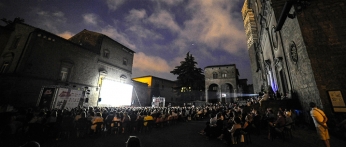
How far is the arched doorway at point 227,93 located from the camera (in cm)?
3583

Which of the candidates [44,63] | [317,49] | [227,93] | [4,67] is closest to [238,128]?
[317,49]

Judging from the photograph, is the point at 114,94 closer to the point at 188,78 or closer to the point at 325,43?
the point at 188,78

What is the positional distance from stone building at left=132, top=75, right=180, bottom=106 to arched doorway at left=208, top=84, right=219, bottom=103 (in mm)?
8444

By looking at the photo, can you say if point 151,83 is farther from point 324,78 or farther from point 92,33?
point 324,78

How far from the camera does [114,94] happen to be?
71.5ft

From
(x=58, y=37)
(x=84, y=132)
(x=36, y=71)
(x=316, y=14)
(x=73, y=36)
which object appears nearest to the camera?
(x=84, y=132)

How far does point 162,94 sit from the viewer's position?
3688cm

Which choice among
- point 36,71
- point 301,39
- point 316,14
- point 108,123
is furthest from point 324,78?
point 36,71

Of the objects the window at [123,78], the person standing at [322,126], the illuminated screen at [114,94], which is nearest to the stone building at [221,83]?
the illuminated screen at [114,94]

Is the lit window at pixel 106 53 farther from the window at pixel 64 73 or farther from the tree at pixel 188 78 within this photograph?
the tree at pixel 188 78

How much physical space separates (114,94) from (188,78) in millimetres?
17205

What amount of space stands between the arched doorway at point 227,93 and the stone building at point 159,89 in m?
11.8

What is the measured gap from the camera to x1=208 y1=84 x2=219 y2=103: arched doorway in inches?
1432

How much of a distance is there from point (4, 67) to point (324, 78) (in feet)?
89.2
